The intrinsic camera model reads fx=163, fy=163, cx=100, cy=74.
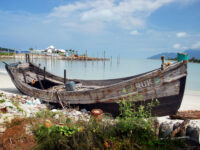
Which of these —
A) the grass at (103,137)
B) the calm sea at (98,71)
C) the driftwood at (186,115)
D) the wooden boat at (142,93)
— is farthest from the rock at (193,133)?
the calm sea at (98,71)

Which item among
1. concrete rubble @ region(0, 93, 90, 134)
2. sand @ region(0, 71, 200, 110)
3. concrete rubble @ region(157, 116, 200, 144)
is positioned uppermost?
concrete rubble @ region(157, 116, 200, 144)

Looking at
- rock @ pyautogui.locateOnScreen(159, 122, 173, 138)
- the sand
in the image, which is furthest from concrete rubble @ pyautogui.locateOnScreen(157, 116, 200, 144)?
the sand

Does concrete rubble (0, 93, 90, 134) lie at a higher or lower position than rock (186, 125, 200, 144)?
lower

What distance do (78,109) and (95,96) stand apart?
1.08 m

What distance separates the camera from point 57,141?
3279 mm

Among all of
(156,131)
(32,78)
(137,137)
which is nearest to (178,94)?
(156,131)

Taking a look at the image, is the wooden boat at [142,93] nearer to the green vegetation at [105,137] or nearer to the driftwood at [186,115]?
Result: the driftwood at [186,115]

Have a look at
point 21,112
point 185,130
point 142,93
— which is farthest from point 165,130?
point 21,112

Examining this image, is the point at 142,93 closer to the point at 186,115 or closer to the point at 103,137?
the point at 186,115

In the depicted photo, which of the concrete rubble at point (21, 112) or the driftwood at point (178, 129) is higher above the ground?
the driftwood at point (178, 129)

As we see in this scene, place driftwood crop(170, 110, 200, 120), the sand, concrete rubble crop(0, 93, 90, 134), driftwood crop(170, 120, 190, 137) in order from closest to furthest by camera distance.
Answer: driftwood crop(170, 120, 190, 137) < concrete rubble crop(0, 93, 90, 134) < driftwood crop(170, 110, 200, 120) < the sand

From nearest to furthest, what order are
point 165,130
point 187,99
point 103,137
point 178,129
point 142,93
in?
point 103,137 → point 178,129 → point 165,130 → point 142,93 → point 187,99

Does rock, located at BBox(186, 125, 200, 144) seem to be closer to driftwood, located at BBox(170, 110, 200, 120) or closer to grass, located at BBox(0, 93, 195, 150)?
grass, located at BBox(0, 93, 195, 150)

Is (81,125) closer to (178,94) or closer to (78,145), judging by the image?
(78,145)
